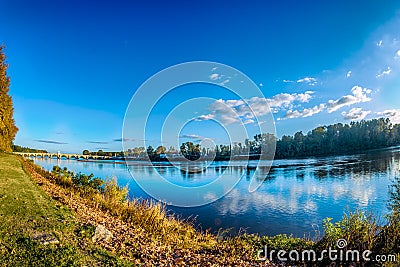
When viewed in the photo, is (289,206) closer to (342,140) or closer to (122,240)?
(122,240)

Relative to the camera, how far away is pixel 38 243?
4.21 meters

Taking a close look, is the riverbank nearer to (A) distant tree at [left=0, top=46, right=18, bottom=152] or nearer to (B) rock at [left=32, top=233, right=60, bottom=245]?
(B) rock at [left=32, top=233, right=60, bottom=245]

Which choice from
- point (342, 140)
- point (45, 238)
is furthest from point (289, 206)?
point (342, 140)

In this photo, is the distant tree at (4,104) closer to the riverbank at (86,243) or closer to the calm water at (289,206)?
the calm water at (289,206)

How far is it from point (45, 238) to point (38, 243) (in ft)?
0.78

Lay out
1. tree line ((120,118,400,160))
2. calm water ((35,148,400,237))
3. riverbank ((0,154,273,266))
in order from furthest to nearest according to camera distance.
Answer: tree line ((120,118,400,160)) < calm water ((35,148,400,237)) < riverbank ((0,154,273,266))

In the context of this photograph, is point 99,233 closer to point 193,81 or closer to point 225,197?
point 193,81

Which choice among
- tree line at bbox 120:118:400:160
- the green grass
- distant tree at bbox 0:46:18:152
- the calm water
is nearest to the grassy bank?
the green grass

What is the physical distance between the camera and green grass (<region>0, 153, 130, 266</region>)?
3.76 meters

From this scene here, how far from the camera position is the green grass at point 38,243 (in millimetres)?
3762

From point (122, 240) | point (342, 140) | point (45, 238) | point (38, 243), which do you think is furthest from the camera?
point (342, 140)

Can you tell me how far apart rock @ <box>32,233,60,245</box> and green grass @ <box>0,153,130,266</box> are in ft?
0.20

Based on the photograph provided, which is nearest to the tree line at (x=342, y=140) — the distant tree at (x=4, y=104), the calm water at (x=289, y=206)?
the calm water at (x=289, y=206)

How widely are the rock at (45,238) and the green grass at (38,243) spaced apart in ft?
0.20
